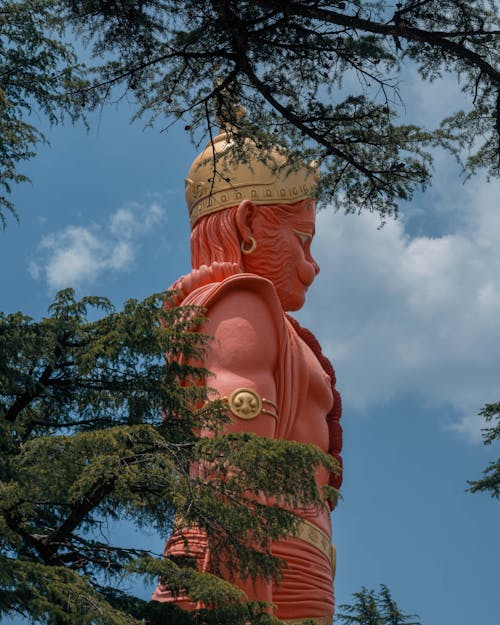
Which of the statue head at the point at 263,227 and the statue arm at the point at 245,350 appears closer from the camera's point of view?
the statue arm at the point at 245,350

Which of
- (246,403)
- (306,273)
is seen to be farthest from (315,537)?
(306,273)

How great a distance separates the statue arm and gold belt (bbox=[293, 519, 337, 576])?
2.45 ft

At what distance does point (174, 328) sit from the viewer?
6.80 metres

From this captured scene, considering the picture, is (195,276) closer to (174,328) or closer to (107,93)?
(174,328)

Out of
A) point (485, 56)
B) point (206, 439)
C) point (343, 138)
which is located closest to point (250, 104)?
point (343, 138)

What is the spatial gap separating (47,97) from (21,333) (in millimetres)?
2200

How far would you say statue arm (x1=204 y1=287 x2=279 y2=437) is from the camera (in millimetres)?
7410

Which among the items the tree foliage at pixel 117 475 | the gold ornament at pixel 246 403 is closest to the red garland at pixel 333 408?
the gold ornament at pixel 246 403

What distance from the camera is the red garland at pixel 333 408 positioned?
340 inches

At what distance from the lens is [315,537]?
7.61 m

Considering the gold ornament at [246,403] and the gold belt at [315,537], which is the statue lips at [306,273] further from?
the gold belt at [315,537]

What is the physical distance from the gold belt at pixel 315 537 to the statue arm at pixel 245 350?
747 millimetres

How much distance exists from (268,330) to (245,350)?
30cm

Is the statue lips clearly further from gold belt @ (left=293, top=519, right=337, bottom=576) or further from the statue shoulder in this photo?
gold belt @ (left=293, top=519, right=337, bottom=576)
